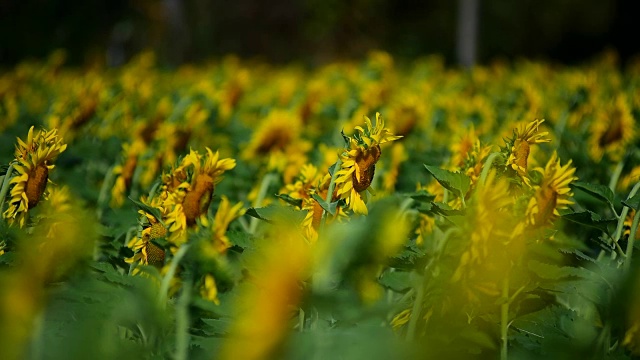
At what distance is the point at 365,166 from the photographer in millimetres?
1464

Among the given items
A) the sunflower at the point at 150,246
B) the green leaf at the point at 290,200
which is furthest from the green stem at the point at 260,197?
the sunflower at the point at 150,246

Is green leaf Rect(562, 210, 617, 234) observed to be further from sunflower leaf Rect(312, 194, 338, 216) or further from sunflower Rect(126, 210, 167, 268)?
sunflower Rect(126, 210, 167, 268)

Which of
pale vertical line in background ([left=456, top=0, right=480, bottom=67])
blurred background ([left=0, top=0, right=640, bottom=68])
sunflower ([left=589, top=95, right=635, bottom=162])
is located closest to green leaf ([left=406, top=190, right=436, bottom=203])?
sunflower ([left=589, top=95, right=635, bottom=162])

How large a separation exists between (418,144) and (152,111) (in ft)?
3.39

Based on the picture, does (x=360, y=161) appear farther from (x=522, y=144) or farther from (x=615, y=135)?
(x=615, y=135)

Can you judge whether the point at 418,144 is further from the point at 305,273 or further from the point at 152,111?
the point at 305,273

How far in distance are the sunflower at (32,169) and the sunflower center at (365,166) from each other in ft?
1.73

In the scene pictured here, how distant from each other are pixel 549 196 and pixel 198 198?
620 millimetres

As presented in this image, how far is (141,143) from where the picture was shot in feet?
8.63

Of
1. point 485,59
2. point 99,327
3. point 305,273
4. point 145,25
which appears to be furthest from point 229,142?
point 485,59

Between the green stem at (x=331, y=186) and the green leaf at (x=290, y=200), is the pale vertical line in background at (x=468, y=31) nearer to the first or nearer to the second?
the green leaf at (x=290, y=200)

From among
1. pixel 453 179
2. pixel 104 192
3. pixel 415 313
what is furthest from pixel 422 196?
pixel 104 192

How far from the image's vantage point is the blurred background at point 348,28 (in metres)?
12.8

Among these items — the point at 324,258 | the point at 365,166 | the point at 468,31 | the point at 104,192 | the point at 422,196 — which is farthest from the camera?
the point at 468,31
